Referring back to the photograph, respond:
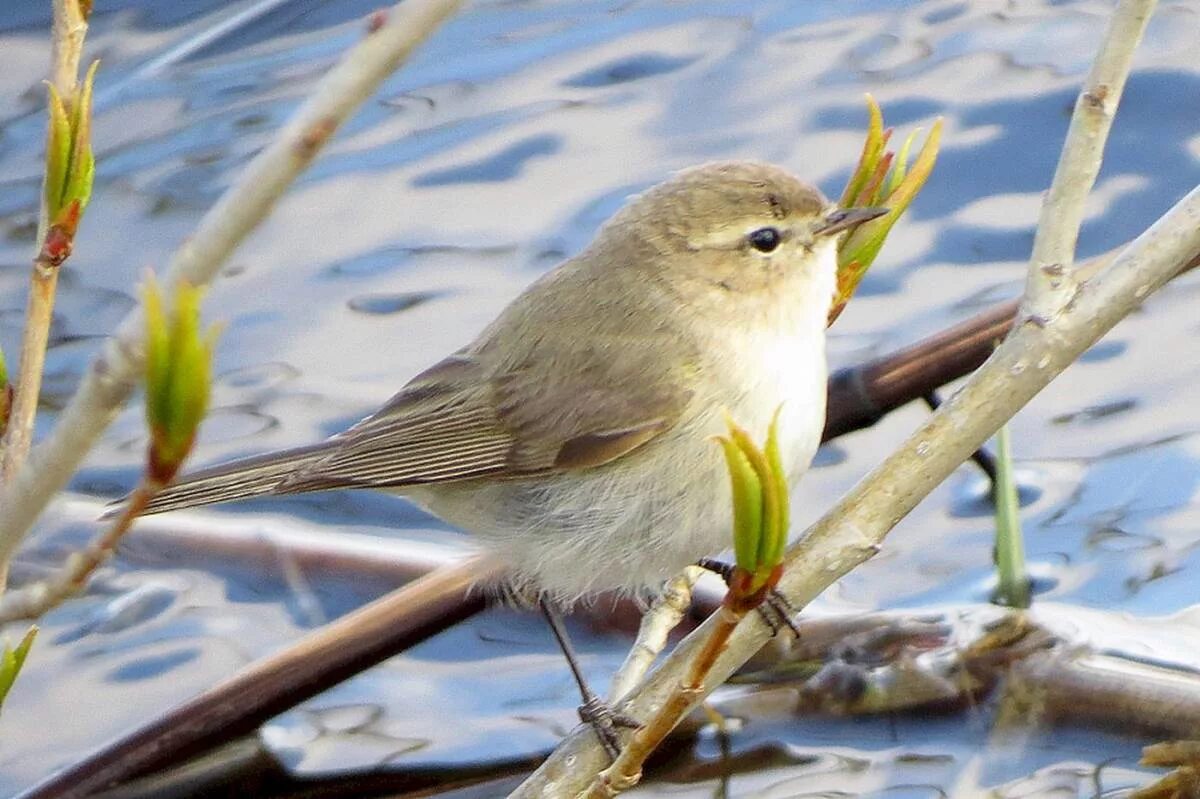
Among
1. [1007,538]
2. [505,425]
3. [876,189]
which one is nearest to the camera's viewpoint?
[876,189]

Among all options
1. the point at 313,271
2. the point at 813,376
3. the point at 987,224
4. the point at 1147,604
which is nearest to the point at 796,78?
the point at 987,224

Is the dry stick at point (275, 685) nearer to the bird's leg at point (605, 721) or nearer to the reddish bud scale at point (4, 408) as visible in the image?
the bird's leg at point (605, 721)

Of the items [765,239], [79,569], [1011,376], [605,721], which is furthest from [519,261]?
[79,569]

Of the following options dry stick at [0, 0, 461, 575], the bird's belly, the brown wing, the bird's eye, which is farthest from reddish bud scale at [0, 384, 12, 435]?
the bird's eye

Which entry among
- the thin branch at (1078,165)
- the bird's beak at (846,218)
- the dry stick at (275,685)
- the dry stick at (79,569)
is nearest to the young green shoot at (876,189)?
the bird's beak at (846,218)

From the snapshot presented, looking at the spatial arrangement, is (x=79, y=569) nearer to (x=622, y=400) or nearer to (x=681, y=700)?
(x=681, y=700)

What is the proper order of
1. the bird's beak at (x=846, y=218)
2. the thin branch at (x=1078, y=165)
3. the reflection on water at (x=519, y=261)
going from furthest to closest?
the reflection on water at (x=519, y=261) < the bird's beak at (x=846, y=218) < the thin branch at (x=1078, y=165)
